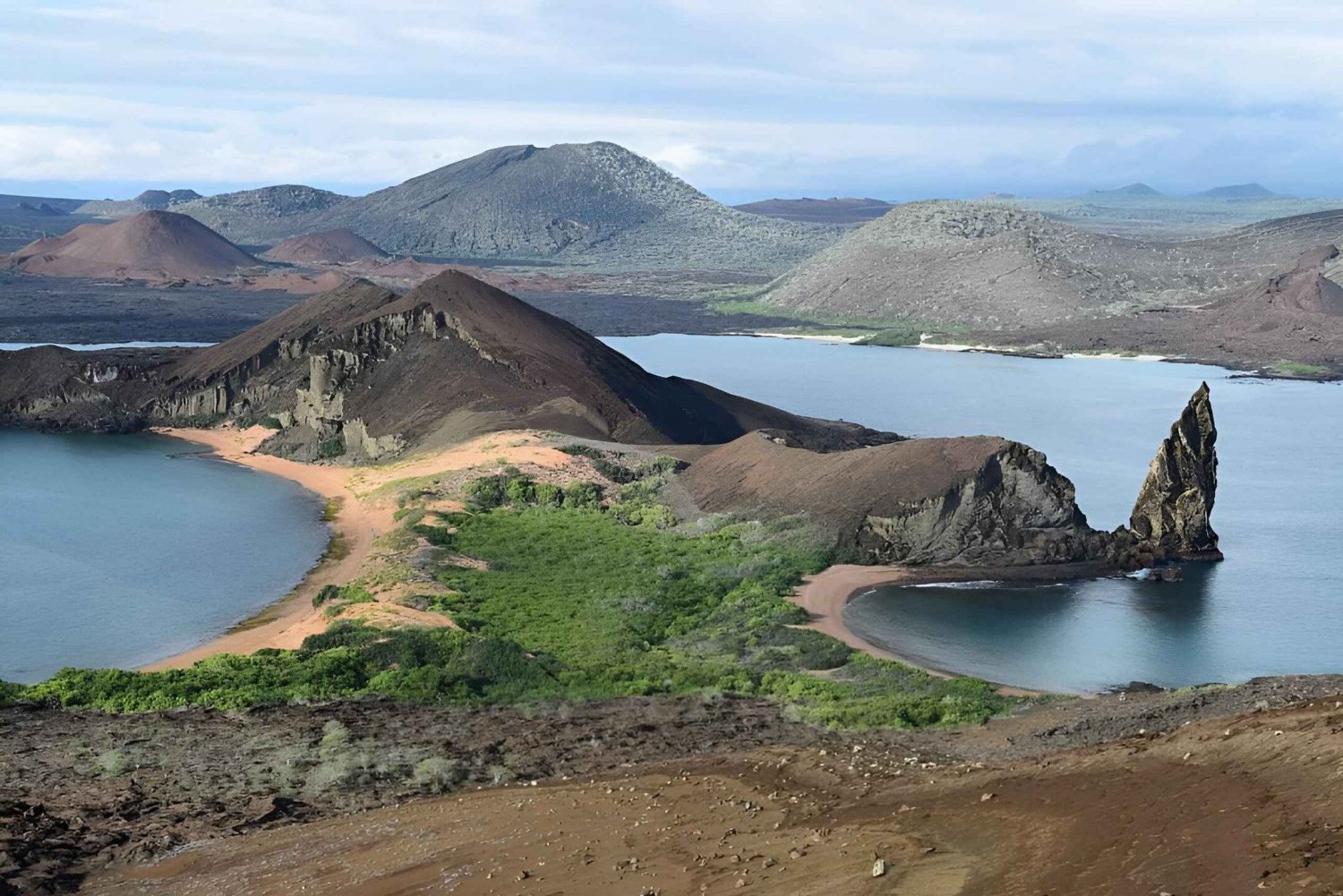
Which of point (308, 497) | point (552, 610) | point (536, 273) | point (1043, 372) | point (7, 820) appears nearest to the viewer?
point (7, 820)

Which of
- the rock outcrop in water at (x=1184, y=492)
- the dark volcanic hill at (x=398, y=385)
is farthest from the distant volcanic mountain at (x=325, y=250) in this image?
the rock outcrop in water at (x=1184, y=492)

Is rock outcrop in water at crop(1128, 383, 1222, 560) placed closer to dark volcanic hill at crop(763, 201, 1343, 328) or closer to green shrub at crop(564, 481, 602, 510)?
green shrub at crop(564, 481, 602, 510)

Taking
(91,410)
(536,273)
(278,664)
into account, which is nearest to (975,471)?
(278,664)

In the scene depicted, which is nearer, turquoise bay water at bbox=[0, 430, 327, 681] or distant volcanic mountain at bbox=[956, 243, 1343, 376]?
turquoise bay water at bbox=[0, 430, 327, 681]

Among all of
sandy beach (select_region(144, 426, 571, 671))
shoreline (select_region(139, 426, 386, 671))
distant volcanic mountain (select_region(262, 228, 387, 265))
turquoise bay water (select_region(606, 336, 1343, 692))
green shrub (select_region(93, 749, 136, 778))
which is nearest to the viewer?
green shrub (select_region(93, 749, 136, 778))

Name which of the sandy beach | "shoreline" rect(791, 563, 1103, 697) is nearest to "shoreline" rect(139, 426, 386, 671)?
the sandy beach

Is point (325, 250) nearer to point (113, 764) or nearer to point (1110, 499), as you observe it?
point (1110, 499)

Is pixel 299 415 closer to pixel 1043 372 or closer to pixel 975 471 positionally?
pixel 975 471
